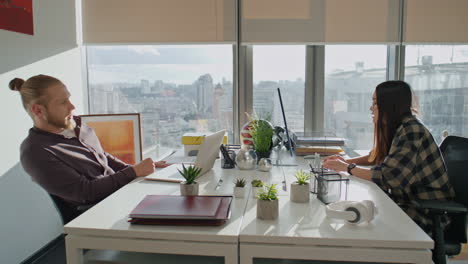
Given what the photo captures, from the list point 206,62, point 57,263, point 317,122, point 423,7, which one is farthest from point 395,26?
point 57,263

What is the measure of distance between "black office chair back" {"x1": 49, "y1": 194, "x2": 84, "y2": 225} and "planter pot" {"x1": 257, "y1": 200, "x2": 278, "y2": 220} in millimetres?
947

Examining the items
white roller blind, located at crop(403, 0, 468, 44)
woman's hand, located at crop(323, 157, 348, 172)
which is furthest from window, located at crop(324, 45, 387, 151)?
woman's hand, located at crop(323, 157, 348, 172)

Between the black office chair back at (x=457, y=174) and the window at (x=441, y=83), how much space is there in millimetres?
1300

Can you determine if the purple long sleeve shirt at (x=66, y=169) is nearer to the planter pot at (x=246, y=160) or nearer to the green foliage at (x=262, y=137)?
the planter pot at (x=246, y=160)

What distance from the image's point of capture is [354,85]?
123 inches

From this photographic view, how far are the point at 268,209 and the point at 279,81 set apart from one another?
205 centimetres

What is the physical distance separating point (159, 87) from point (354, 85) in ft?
5.58

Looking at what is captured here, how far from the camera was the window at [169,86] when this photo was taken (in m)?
3.18

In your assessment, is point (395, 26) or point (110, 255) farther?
point (395, 26)

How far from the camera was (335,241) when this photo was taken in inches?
44.4

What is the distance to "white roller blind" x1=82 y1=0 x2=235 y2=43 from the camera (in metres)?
2.99

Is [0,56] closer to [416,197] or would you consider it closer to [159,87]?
[159,87]

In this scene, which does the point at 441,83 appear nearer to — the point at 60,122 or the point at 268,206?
the point at 268,206

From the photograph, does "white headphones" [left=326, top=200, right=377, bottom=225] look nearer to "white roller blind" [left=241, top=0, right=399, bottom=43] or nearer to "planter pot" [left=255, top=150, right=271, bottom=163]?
"planter pot" [left=255, top=150, right=271, bottom=163]
